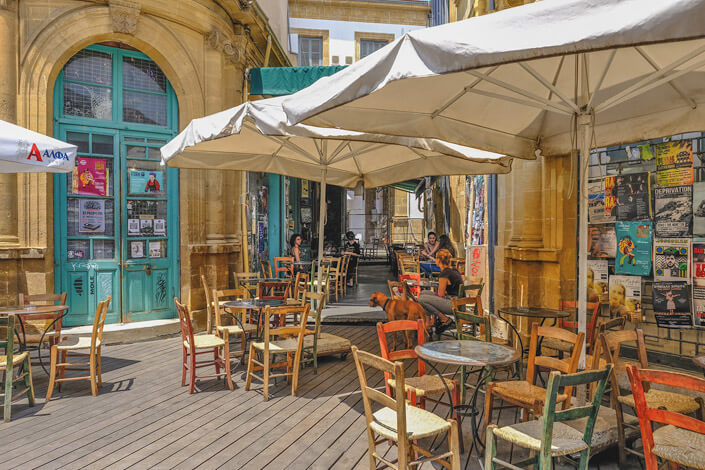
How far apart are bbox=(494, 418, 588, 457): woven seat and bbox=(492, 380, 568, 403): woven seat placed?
366 mm

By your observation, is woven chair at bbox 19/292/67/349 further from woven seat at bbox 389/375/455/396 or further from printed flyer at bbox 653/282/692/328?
printed flyer at bbox 653/282/692/328

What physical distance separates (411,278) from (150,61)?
18.2ft

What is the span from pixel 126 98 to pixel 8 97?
5.12 feet

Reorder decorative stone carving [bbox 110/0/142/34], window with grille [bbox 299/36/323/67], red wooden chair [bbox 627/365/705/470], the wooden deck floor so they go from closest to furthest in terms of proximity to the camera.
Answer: red wooden chair [bbox 627/365/705/470]
the wooden deck floor
decorative stone carving [bbox 110/0/142/34]
window with grille [bbox 299/36/323/67]

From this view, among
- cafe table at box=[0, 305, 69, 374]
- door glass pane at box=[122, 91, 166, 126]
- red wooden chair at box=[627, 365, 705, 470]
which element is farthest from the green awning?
red wooden chair at box=[627, 365, 705, 470]

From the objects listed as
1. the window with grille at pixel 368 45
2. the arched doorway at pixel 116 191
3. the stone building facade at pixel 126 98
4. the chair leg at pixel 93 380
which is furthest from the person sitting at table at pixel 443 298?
the window with grille at pixel 368 45

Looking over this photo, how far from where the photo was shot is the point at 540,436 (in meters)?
2.79

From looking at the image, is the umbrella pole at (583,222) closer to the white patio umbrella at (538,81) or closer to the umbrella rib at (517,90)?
the white patio umbrella at (538,81)

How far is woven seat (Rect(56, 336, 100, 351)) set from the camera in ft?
16.0

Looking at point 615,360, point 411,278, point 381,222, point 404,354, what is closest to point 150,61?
point 411,278

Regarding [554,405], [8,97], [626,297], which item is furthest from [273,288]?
[554,405]

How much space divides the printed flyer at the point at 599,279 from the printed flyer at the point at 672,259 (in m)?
0.60

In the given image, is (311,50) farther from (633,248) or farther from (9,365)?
(9,365)

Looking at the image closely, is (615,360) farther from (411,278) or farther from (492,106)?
(411,278)
